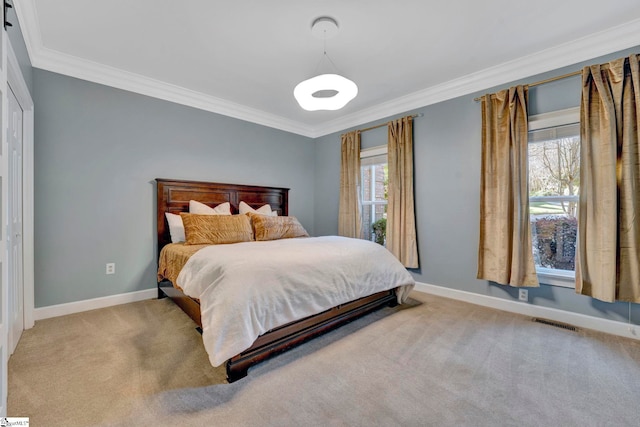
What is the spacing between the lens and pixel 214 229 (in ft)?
9.98

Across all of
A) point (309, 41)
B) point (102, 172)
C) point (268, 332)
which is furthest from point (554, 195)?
point (102, 172)

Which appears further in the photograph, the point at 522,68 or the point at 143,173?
the point at 143,173

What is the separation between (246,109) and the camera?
4055 millimetres

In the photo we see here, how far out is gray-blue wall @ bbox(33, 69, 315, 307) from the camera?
8.71 feet

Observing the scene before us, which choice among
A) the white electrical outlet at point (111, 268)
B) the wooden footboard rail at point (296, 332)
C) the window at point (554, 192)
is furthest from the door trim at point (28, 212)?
the window at point (554, 192)

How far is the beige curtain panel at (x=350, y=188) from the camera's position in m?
4.27

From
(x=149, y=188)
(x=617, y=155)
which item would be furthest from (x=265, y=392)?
(x=617, y=155)

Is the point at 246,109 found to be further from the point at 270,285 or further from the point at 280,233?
the point at 270,285

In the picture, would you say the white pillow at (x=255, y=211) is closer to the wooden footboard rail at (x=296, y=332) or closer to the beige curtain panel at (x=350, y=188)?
the beige curtain panel at (x=350, y=188)

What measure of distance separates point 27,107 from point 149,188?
119 centimetres

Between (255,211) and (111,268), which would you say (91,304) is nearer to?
(111,268)

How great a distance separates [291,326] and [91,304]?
7.65ft

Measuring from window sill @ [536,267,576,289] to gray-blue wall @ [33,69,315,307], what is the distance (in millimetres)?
3914

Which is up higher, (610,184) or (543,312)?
(610,184)
